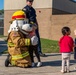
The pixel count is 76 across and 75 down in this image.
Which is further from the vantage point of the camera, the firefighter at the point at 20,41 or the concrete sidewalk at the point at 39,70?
the firefighter at the point at 20,41

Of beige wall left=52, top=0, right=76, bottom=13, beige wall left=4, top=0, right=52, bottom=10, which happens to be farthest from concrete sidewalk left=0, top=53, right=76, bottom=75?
beige wall left=52, top=0, right=76, bottom=13

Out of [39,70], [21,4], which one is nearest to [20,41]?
[39,70]

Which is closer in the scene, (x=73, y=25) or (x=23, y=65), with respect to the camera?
(x=23, y=65)

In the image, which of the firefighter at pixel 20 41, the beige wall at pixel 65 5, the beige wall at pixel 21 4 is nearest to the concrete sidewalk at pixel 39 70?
the firefighter at pixel 20 41

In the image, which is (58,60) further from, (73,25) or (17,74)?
(73,25)

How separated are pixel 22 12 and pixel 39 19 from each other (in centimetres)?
2528

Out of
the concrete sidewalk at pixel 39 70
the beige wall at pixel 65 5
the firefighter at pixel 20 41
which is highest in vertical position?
the beige wall at pixel 65 5

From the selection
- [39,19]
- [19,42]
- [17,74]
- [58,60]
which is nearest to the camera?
[17,74]

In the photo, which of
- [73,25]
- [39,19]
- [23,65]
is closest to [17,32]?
[23,65]

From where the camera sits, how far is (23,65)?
7547 mm

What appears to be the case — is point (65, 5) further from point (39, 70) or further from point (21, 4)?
point (39, 70)

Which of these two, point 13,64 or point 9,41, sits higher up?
point 9,41

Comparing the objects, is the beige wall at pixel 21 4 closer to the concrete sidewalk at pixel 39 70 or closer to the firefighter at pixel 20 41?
the concrete sidewalk at pixel 39 70

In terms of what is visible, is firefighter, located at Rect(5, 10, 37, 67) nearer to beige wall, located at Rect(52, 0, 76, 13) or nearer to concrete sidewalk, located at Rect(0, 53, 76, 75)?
concrete sidewalk, located at Rect(0, 53, 76, 75)
